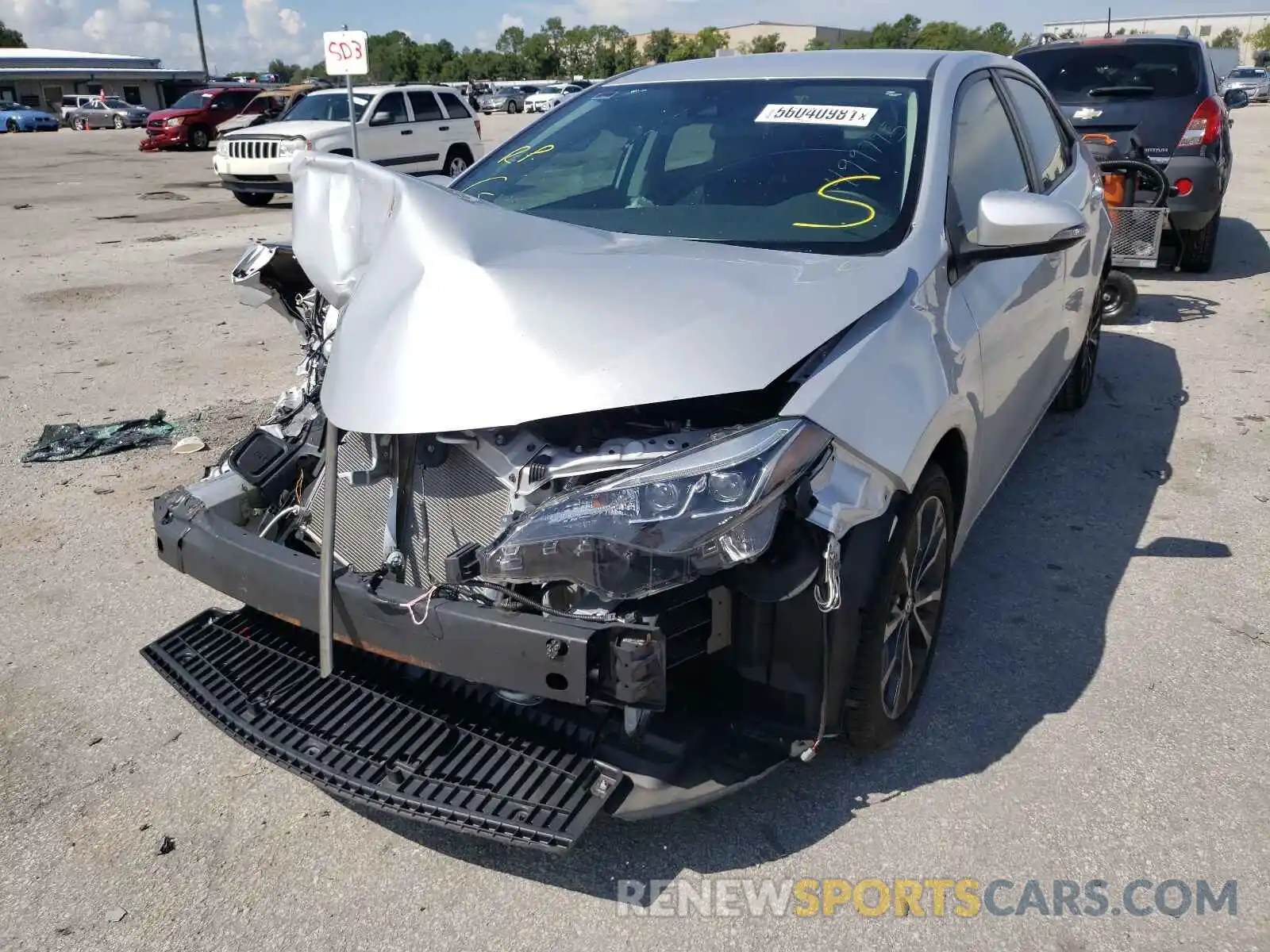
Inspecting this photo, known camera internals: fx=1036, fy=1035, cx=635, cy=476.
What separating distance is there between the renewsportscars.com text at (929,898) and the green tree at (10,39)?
424ft

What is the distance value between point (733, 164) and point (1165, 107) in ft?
22.0

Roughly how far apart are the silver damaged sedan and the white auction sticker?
0.15 metres

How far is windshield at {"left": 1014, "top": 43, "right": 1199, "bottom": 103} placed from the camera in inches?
340

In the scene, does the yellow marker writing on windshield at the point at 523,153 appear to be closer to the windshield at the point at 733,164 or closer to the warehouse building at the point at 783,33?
the windshield at the point at 733,164

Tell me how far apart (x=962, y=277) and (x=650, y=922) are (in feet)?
6.37

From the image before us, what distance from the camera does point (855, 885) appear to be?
2457 millimetres

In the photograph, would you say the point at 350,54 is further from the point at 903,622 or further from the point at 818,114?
the point at 903,622

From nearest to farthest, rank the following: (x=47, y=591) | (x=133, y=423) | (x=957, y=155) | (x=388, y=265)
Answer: (x=388, y=265), (x=957, y=155), (x=47, y=591), (x=133, y=423)

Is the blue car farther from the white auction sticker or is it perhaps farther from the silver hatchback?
the white auction sticker

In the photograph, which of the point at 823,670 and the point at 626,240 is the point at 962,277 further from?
the point at 823,670

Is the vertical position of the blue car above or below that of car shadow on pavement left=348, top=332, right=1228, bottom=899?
below

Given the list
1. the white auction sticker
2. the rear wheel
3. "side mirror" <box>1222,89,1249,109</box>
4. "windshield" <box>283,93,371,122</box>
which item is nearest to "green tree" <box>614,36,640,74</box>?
the rear wheel

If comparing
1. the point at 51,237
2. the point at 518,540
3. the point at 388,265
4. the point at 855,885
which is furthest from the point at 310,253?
the point at 51,237

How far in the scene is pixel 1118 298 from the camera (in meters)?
7.41
